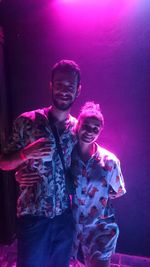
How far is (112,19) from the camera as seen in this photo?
13.6ft

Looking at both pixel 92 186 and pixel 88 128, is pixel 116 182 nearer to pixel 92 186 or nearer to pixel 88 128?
pixel 92 186

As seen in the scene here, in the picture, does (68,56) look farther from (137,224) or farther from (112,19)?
(137,224)

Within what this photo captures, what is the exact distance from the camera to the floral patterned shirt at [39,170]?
2787mm

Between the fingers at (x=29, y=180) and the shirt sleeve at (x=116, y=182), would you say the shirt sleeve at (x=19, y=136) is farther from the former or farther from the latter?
the shirt sleeve at (x=116, y=182)

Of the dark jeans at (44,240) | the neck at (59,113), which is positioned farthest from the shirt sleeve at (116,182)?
the neck at (59,113)

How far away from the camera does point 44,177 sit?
2.81m

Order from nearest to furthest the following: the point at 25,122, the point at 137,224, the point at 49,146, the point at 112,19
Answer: the point at 49,146 < the point at 25,122 < the point at 112,19 < the point at 137,224

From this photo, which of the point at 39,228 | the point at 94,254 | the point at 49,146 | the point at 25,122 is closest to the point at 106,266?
the point at 94,254

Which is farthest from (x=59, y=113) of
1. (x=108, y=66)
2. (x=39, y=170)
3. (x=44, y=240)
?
(x=108, y=66)

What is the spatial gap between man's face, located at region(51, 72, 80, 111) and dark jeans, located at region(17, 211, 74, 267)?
3.50 feet

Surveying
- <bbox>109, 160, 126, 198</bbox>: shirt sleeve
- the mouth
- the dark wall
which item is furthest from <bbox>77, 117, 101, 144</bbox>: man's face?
the dark wall

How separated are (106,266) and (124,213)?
5.08ft

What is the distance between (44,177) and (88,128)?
65 centimetres

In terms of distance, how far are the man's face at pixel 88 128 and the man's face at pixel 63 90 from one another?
26 centimetres
